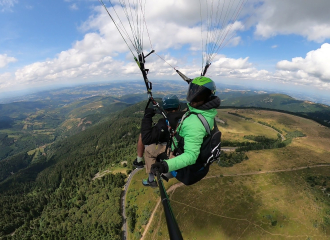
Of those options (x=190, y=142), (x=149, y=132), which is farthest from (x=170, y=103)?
(x=190, y=142)

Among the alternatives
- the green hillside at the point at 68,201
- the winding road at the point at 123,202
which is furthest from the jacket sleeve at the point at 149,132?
the winding road at the point at 123,202

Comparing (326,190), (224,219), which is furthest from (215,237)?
(326,190)

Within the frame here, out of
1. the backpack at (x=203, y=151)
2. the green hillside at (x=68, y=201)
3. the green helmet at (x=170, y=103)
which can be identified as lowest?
the green hillside at (x=68, y=201)

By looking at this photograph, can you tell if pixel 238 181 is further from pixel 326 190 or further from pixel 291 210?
pixel 326 190

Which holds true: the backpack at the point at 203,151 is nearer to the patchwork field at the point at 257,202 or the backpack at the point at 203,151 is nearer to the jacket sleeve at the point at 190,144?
the jacket sleeve at the point at 190,144

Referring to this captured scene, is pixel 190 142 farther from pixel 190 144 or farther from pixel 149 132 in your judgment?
pixel 149 132

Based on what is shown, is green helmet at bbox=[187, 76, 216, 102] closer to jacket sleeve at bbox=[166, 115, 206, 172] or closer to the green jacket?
the green jacket

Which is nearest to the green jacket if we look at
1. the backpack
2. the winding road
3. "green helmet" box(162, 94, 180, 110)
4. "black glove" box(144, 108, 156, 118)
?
the backpack
